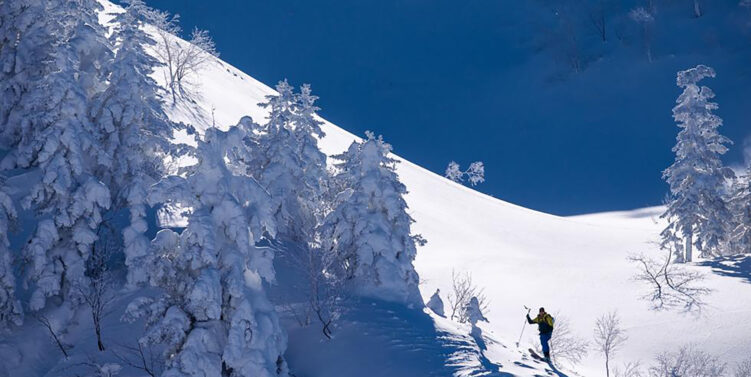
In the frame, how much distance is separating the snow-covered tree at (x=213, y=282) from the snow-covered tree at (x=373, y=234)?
22.3ft

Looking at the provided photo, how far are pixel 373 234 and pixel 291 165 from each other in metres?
5.72

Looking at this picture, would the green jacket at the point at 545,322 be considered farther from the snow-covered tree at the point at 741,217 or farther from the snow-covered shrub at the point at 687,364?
the snow-covered tree at the point at 741,217

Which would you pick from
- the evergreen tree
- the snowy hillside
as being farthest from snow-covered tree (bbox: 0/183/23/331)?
the evergreen tree

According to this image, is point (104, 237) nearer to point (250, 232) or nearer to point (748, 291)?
point (250, 232)

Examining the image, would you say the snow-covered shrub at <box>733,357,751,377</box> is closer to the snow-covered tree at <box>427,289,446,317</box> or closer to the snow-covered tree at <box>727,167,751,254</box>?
the snow-covered tree at <box>427,289,446,317</box>

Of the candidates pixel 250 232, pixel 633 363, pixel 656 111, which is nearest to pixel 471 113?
pixel 656 111

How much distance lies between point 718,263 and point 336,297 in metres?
27.4

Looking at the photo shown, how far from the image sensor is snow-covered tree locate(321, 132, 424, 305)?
25.8 m

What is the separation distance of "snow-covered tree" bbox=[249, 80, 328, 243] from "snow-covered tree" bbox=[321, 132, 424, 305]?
243 cm

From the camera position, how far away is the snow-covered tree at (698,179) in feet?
129

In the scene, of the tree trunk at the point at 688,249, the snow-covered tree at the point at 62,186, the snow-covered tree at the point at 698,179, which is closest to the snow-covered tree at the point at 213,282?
the snow-covered tree at the point at 62,186

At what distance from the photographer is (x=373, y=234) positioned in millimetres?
25719

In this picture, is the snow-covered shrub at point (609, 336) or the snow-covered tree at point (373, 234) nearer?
the snow-covered tree at point (373, 234)

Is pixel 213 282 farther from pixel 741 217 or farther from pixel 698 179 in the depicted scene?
pixel 741 217
